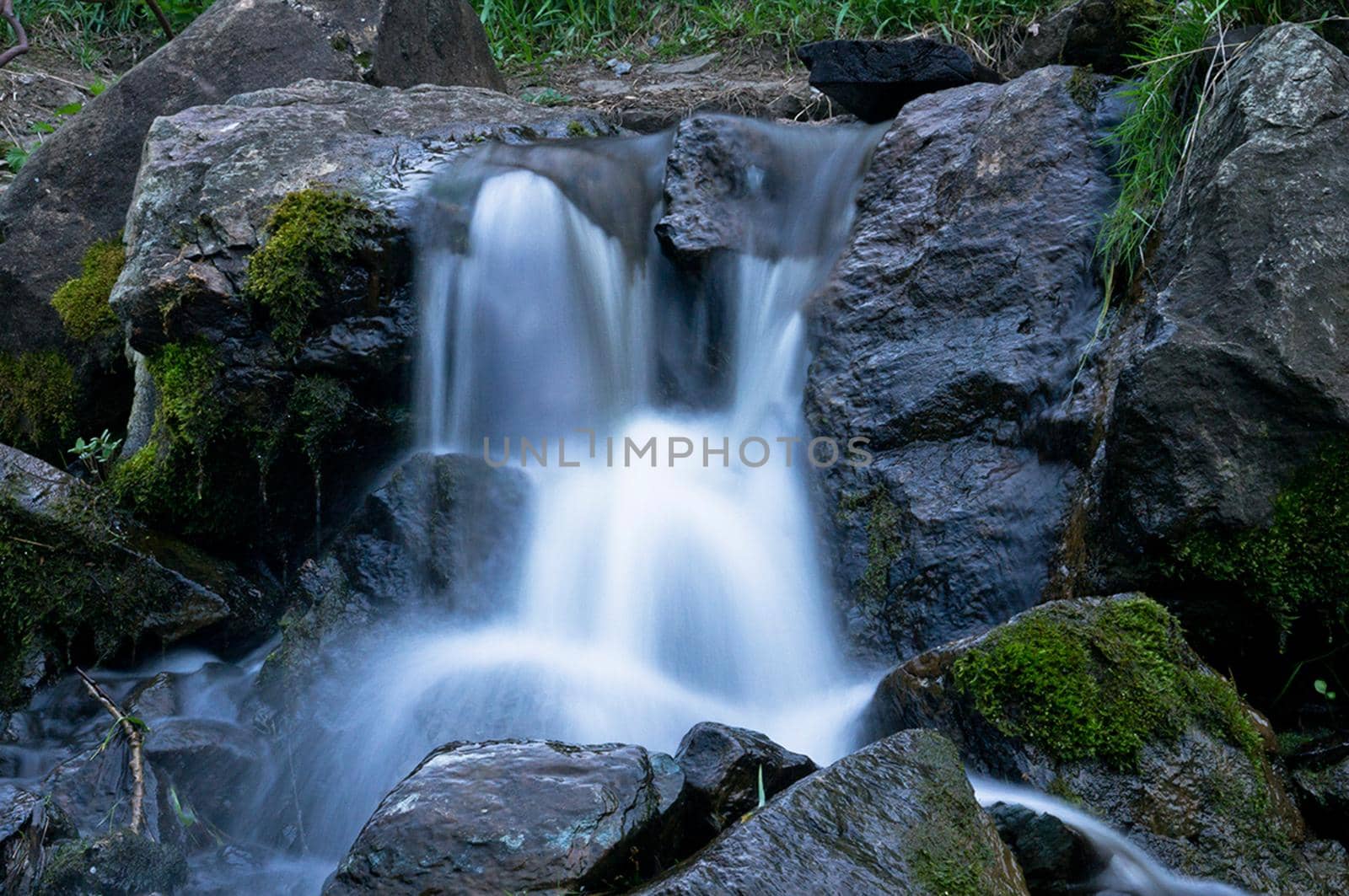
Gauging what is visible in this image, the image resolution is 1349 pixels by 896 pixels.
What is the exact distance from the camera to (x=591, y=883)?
82.2 inches

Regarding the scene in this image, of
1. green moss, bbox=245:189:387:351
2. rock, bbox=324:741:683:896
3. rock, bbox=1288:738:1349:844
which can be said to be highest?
green moss, bbox=245:189:387:351

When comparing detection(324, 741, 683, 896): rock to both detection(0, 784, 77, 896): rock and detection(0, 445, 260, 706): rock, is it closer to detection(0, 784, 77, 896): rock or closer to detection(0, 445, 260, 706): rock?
detection(0, 784, 77, 896): rock

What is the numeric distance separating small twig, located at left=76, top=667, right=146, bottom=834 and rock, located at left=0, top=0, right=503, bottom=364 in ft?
7.04

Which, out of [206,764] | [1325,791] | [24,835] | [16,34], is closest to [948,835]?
[1325,791]

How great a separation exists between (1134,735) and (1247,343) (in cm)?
105

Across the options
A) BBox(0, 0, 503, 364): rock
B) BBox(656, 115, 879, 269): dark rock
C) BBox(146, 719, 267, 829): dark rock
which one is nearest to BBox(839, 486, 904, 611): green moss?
BBox(656, 115, 879, 269): dark rock

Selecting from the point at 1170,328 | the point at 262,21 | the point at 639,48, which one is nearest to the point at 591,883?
the point at 1170,328

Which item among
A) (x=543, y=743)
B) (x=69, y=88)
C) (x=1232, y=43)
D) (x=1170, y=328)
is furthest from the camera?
(x=69, y=88)

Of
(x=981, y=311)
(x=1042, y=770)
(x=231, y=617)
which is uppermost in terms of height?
(x=981, y=311)

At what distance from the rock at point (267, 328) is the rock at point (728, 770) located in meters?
2.09

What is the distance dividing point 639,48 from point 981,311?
533cm

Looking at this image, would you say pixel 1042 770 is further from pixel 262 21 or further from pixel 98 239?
pixel 262 21

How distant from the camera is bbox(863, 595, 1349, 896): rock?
236cm

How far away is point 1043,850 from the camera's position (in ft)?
7.45
